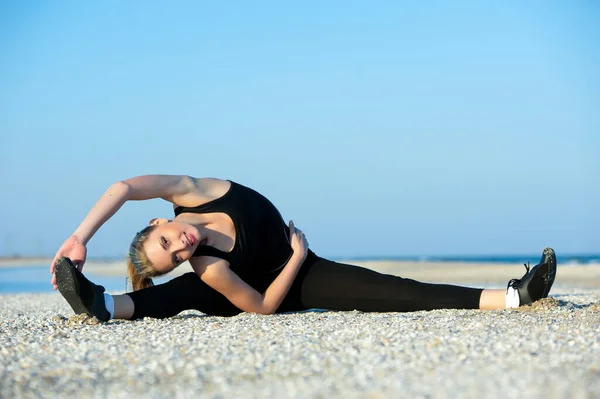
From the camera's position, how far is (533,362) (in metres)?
3.65

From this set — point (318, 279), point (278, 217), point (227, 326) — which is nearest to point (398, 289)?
point (318, 279)

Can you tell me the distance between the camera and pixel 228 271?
5.96m

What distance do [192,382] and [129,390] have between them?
29 cm

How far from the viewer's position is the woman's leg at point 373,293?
261 inches

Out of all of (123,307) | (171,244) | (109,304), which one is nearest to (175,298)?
(123,307)

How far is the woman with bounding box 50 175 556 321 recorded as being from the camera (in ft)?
18.7

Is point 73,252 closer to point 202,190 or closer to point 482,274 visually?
point 202,190

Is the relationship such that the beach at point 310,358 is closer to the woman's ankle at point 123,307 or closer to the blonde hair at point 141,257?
the woman's ankle at point 123,307

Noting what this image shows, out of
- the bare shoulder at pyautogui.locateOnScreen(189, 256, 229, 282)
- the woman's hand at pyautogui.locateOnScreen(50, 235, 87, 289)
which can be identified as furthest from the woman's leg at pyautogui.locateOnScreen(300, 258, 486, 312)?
the woman's hand at pyautogui.locateOnScreen(50, 235, 87, 289)

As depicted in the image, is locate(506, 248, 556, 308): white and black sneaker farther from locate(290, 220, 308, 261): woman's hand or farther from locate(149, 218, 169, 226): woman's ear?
locate(149, 218, 169, 226): woman's ear

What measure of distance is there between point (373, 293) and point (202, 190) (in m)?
1.82

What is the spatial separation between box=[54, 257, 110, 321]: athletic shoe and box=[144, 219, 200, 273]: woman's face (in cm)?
54

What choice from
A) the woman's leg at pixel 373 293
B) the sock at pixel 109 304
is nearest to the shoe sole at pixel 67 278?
the sock at pixel 109 304

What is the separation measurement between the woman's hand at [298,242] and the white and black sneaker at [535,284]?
1.87 meters
